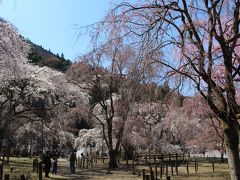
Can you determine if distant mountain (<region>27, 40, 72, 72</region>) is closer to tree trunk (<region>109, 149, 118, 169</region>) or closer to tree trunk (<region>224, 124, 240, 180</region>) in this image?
tree trunk (<region>109, 149, 118, 169</region>)

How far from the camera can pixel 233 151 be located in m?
10.2

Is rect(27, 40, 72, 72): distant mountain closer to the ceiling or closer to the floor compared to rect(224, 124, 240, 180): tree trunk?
closer to the ceiling

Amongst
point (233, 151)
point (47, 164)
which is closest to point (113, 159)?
point (47, 164)

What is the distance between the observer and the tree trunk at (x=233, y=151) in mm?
10055

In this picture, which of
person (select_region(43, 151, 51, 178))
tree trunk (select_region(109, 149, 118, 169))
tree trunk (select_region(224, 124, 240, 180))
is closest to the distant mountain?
tree trunk (select_region(109, 149, 118, 169))

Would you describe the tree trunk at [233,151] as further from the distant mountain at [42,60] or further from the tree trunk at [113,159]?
the distant mountain at [42,60]

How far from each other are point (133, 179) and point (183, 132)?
29.7 meters

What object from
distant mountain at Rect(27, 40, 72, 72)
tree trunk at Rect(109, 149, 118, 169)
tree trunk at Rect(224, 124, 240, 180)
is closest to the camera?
tree trunk at Rect(224, 124, 240, 180)

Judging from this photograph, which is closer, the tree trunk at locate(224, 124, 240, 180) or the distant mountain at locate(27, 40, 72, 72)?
the tree trunk at locate(224, 124, 240, 180)

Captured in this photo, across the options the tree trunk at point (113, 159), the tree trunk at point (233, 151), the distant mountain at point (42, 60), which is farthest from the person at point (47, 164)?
the distant mountain at point (42, 60)

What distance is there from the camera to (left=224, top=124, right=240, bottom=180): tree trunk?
10.1 metres

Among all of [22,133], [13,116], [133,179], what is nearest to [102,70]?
[13,116]

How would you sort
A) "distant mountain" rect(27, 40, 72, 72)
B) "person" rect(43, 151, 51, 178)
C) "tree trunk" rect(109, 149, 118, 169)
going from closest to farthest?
1. "person" rect(43, 151, 51, 178)
2. "tree trunk" rect(109, 149, 118, 169)
3. "distant mountain" rect(27, 40, 72, 72)

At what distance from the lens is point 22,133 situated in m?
50.6
